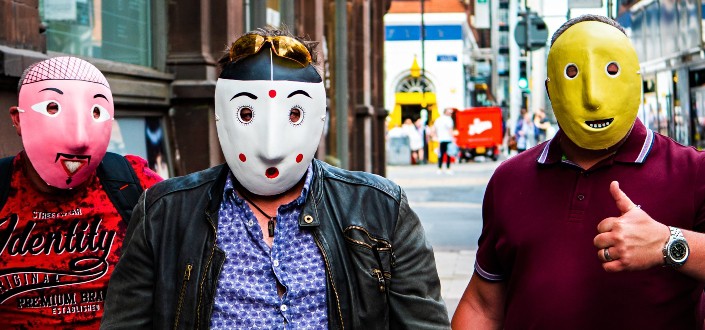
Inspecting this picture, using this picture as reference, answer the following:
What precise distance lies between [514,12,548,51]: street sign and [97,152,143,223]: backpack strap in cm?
1516

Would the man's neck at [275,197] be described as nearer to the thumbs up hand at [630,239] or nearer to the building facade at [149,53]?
the thumbs up hand at [630,239]

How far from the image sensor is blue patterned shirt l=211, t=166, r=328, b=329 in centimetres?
277

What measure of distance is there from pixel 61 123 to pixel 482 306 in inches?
60.0

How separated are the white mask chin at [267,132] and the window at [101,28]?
17.3 ft

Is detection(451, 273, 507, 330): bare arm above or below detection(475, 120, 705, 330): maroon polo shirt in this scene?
below

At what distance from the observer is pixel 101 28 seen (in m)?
9.13

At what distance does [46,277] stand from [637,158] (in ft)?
6.49

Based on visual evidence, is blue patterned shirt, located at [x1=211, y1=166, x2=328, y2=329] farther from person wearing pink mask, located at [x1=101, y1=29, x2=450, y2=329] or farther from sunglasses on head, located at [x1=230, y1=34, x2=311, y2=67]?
sunglasses on head, located at [x1=230, y1=34, x2=311, y2=67]

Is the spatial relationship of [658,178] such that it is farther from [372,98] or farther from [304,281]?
[372,98]

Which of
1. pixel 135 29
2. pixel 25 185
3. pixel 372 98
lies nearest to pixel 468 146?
pixel 372 98

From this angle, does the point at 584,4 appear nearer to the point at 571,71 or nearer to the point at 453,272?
the point at 453,272

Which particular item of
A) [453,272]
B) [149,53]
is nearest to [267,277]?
[149,53]

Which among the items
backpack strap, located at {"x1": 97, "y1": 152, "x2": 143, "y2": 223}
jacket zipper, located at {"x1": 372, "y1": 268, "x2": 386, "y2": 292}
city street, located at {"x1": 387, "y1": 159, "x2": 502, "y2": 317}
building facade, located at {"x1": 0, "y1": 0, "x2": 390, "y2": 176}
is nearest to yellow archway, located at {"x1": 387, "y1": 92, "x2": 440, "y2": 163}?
city street, located at {"x1": 387, "y1": 159, "x2": 502, "y2": 317}

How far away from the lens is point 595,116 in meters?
3.17
